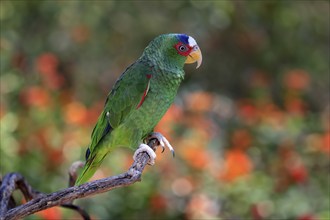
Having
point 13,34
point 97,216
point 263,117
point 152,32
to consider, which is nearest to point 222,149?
point 263,117

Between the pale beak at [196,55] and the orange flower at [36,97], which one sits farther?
the orange flower at [36,97]

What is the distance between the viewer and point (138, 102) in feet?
5.42

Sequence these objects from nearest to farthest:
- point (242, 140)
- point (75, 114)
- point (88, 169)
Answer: point (88, 169), point (75, 114), point (242, 140)

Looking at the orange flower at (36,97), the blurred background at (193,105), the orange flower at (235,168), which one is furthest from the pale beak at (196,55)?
the orange flower at (36,97)

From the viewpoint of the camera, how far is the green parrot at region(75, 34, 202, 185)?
162cm

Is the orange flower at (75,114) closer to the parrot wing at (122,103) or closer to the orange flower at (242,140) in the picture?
the orange flower at (242,140)

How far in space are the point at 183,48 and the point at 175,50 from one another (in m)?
0.04

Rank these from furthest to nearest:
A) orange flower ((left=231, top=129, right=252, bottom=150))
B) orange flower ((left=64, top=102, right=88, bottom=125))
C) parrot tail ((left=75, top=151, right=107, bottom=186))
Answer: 1. orange flower ((left=231, top=129, right=252, bottom=150))
2. orange flower ((left=64, top=102, right=88, bottom=125))
3. parrot tail ((left=75, top=151, right=107, bottom=186))

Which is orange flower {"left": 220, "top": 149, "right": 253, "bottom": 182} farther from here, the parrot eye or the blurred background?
the parrot eye

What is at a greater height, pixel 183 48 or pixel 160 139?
pixel 183 48

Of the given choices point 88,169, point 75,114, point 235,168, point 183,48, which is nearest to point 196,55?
point 183,48

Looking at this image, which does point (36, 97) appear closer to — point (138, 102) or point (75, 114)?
point (75, 114)

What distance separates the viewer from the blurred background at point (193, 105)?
2879 mm

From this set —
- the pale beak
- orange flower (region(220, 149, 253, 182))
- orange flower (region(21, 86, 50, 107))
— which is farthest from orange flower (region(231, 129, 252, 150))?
the pale beak
